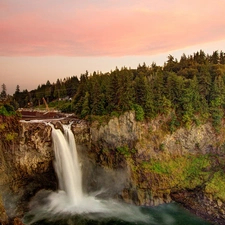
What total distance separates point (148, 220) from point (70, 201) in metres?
8.95

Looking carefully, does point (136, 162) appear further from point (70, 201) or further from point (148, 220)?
point (70, 201)

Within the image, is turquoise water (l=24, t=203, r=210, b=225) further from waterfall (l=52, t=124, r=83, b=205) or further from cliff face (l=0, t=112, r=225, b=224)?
waterfall (l=52, t=124, r=83, b=205)

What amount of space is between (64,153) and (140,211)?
35.4 feet

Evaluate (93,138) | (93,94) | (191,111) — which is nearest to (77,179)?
(93,138)

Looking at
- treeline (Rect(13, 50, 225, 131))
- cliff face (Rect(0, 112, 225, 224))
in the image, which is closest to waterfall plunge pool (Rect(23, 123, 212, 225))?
cliff face (Rect(0, 112, 225, 224))

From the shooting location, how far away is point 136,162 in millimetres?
28719

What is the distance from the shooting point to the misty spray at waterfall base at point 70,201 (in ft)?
82.0

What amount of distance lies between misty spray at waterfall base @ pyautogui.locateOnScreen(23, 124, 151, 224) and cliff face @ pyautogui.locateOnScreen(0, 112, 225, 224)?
3.03 ft

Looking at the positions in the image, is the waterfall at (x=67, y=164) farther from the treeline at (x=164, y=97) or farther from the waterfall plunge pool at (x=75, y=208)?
the treeline at (x=164, y=97)

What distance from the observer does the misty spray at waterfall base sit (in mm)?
24998

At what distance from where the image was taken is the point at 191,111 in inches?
1233

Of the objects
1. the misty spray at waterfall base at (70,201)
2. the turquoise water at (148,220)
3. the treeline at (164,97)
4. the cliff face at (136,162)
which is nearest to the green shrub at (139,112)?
the treeline at (164,97)

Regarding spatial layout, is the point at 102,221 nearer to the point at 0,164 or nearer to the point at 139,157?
the point at 139,157

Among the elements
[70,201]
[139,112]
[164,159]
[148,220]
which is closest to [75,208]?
[70,201]
